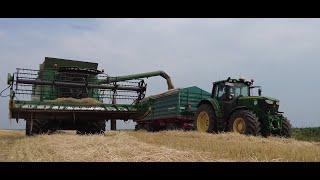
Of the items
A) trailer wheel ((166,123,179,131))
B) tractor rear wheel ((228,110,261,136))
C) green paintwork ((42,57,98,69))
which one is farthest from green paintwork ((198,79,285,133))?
green paintwork ((42,57,98,69))

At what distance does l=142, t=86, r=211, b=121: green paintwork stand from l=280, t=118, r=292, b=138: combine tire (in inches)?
192

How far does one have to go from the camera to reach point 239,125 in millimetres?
11727

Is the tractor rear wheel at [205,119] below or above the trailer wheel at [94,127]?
above

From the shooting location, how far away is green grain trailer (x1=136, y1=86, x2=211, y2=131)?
1634 centimetres

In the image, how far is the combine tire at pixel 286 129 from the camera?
11969 mm

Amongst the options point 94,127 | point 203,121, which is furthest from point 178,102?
point 94,127

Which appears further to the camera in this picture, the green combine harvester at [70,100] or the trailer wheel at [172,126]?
the trailer wheel at [172,126]

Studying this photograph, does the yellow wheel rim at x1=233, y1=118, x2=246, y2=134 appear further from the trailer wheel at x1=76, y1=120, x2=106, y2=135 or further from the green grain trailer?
the green grain trailer

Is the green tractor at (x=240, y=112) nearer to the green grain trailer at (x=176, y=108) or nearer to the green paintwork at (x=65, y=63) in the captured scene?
the green grain trailer at (x=176, y=108)

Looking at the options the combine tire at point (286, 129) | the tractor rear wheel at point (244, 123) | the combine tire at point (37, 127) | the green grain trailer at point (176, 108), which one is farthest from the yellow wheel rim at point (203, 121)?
the combine tire at point (37, 127)

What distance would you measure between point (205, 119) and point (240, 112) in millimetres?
2243

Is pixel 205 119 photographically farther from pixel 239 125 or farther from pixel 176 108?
pixel 176 108
